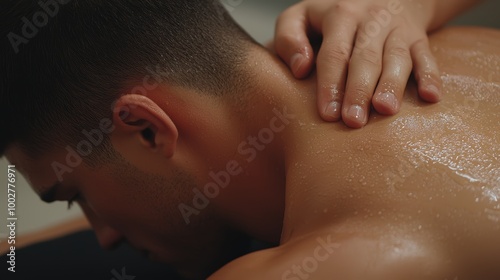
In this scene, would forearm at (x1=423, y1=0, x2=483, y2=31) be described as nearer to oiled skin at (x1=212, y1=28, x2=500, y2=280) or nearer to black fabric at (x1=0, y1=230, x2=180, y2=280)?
oiled skin at (x1=212, y1=28, x2=500, y2=280)

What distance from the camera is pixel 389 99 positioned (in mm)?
852

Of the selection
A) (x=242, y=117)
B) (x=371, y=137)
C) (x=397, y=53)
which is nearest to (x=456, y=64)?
(x=397, y=53)

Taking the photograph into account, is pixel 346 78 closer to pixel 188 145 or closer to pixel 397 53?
pixel 397 53

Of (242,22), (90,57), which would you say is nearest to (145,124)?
(90,57)

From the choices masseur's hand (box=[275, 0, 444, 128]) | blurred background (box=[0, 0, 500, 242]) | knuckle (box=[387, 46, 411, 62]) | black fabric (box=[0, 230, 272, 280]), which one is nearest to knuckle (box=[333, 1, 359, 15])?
masseur's hand (box=[275, 0, 444, 128])

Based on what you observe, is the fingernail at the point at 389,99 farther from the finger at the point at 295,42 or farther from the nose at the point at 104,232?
the nose at the point at 104,232

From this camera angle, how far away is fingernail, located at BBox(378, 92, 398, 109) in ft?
2.78

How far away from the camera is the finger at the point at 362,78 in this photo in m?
0.85

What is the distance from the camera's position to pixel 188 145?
3.16ft

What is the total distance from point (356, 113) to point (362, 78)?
0.06m

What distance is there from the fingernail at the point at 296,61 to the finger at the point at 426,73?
18 centimetres

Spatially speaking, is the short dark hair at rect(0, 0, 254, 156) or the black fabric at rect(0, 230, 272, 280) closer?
→ the short dark hair at rect(0, 0, 254, 156)

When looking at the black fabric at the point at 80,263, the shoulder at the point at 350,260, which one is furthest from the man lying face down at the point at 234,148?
the black fabric at the point at 80,263

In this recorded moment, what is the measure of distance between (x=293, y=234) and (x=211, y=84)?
0.94ft
